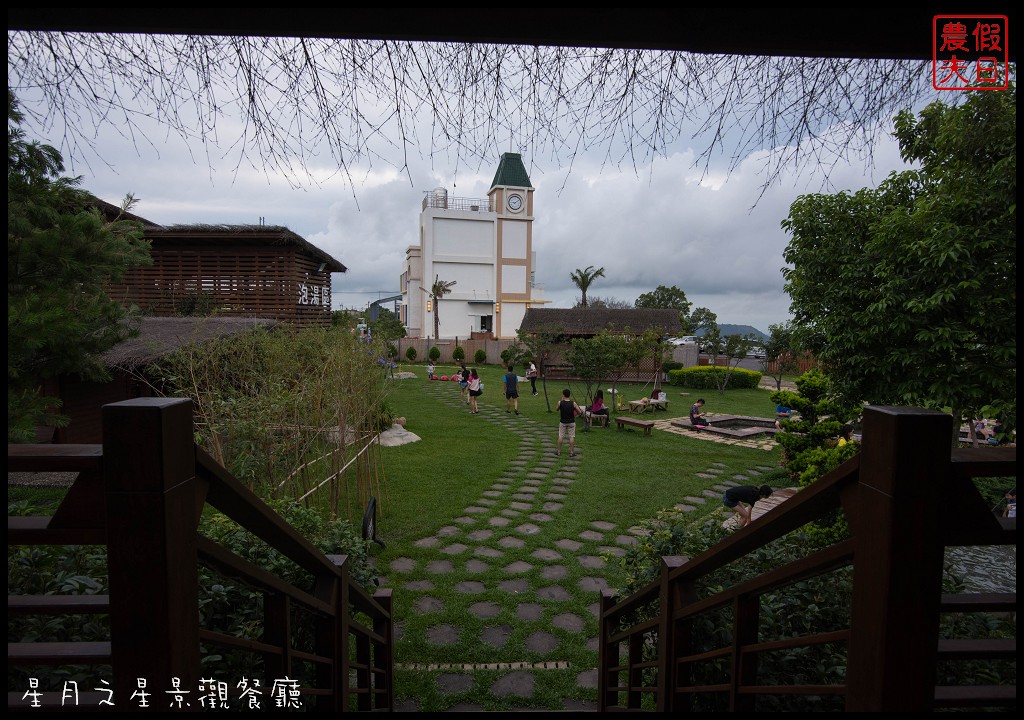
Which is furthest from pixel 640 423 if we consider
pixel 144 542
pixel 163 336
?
pixel 144 542

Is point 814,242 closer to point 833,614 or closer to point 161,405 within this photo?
point 833,614

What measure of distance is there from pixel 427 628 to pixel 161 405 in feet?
13.0

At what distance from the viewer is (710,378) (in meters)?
23.8

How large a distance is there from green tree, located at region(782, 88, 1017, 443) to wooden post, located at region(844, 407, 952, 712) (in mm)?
3851

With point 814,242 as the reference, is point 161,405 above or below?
below

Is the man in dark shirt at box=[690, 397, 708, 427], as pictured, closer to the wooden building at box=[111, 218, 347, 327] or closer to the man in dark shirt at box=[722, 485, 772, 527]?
the man in dark shirt at box=[722, 485, 772, 527]

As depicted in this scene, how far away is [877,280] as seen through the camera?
19.0 feet

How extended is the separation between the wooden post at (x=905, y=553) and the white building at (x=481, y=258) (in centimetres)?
3763

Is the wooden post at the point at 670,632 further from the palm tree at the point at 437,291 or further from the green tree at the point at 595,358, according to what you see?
the palm tree at the point at 437,291

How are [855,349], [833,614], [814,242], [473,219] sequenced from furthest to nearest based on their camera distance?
[473,219] < [814,242] < [855,349] < [833,614]

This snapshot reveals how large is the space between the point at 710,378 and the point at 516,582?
67.1 feet

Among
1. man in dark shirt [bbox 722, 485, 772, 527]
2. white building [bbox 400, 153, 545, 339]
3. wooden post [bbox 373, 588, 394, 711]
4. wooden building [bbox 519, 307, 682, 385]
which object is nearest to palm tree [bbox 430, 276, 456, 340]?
white building [bbox 400, 153, 545, 339]

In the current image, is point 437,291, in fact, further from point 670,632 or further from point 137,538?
point 137,538

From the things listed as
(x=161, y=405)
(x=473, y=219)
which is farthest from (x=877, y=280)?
(x=473, y=219)
